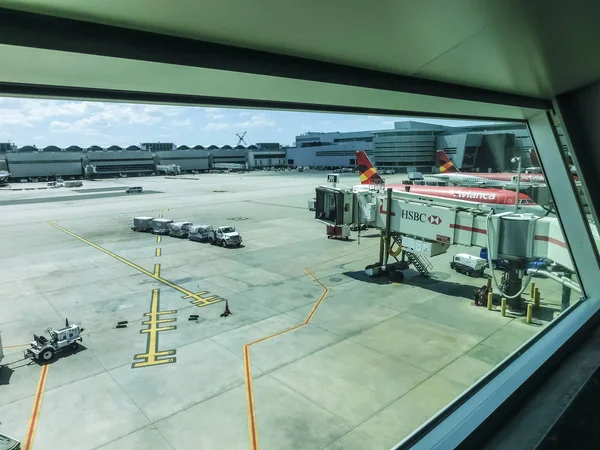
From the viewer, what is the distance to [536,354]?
5.23 meters

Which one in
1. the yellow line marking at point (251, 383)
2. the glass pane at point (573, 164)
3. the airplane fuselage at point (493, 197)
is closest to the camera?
the glass pane at point (573, 164)

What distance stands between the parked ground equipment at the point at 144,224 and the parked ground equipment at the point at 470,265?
2604cm

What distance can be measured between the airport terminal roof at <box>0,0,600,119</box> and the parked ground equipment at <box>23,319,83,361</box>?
1270 centimetres

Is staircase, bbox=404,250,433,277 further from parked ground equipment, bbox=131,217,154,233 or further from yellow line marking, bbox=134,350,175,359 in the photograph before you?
parked ground equipment, bbox=131,217,154,233

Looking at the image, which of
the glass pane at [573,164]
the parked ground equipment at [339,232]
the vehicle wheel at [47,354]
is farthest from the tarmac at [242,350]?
the glass pane at [573,164]

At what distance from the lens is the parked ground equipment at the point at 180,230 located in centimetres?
3341

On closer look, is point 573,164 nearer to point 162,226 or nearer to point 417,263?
point 417,263

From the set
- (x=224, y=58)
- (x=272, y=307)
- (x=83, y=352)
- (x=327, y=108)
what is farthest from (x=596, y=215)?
(x=83, y=352)

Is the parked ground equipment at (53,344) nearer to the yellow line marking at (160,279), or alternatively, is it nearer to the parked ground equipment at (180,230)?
the yellow line marking at (160,279)

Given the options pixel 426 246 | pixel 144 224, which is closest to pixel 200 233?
pixel 144 224

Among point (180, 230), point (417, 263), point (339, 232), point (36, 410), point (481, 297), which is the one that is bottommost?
point (36, 410)

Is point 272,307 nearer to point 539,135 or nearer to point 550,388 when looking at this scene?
point 539,135

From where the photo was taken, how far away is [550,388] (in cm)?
454

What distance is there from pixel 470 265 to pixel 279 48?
21117 mm
